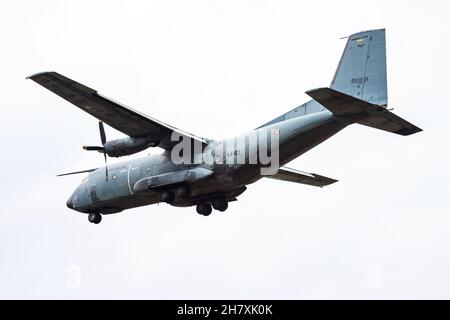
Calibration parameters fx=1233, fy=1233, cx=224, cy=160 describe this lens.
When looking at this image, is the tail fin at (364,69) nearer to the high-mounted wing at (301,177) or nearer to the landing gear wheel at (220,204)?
the landing gear wheel at (220,204)

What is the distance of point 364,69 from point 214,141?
6914mm

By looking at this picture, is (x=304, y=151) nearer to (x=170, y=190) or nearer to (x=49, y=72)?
(x=170, y=190)

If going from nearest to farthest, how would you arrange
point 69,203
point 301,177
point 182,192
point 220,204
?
point 182,192 → point 220,204 → point 301,177 → point 69,203

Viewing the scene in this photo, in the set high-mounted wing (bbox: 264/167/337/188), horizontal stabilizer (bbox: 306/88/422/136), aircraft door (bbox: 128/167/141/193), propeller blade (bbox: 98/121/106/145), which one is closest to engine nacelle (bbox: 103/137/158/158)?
propeller blade (bbox: 98/121/106/145)

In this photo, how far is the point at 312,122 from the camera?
46.7 meters

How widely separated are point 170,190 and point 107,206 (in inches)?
171

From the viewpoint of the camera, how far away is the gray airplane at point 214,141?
46.0m

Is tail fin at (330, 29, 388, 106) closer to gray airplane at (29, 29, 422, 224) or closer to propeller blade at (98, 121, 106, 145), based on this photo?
gray airplane at (29, 29, 422, 224)

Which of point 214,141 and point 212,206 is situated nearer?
point 214,141

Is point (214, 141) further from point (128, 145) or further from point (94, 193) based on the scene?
point (94, 193)

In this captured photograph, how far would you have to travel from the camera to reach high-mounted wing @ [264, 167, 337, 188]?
176 ft

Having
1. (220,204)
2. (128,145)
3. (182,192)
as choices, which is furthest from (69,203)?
(220,204)

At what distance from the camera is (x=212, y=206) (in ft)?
168

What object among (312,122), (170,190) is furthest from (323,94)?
(170,190)
